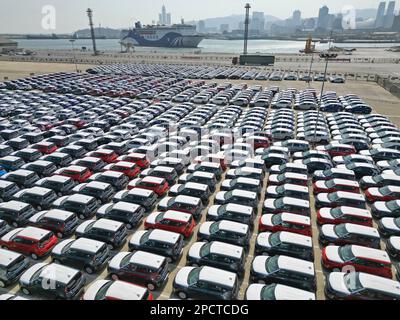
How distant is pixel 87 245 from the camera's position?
44.9 feet

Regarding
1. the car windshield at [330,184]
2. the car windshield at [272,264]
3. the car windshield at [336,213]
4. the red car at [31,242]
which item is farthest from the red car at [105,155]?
the car windshield at [336,213]

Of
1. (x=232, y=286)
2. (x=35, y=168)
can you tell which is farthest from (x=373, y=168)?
(x=35, y=168)

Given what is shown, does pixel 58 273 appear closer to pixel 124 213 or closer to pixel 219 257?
pixel 124 213

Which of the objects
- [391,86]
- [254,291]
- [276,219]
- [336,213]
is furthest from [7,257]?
[391,86]

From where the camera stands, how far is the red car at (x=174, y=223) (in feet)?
50.8

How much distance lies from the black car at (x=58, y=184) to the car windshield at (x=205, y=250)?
425 inches

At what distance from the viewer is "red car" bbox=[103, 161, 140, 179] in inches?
844

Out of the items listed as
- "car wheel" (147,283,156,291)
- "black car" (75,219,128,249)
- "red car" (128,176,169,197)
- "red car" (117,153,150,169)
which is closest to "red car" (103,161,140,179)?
"red car" (117,153,150,169)

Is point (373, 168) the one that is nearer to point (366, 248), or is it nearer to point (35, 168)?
point (366, 248)

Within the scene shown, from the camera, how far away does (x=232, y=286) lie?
38.0 feet

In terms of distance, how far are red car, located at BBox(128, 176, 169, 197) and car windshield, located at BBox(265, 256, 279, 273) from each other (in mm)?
8969

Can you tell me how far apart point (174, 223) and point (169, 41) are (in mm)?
164615
